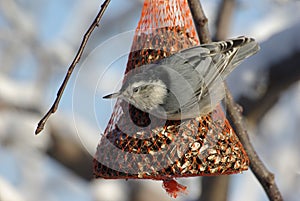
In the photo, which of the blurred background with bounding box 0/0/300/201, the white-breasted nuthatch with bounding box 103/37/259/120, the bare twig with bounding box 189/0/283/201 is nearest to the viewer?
the white-breasted nuthatch with bounding box 103/37/259/120

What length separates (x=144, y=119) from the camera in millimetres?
2848

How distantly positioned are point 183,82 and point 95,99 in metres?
0.59

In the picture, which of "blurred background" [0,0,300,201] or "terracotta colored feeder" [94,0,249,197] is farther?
"blurred background" [0,0,300,201]

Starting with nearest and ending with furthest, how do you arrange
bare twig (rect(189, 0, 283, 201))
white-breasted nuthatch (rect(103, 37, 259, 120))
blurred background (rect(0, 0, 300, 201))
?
white-breasted nuthatch (rect(103, 37, 259, 120)) < bare twig (rect(189, 0, 283, 201)) < blurred background (rect(0, 0, 300, 201))

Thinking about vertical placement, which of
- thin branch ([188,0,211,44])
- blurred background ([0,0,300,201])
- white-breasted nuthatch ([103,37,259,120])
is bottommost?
blurred background ([0,0,300,201])

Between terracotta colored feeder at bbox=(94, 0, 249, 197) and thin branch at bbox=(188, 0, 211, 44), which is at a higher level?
thin branch at bbox=(188, 0, 211, 44)

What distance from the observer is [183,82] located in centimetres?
272

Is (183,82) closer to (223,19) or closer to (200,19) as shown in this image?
(200,19)

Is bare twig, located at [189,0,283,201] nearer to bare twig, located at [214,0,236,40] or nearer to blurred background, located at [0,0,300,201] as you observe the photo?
blurred background, located at [0,0,300,201]

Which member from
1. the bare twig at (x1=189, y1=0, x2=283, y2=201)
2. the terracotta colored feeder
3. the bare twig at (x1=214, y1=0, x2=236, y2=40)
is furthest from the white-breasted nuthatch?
the bare twig at (x1=214, y1=0, x2=236, y2=40)

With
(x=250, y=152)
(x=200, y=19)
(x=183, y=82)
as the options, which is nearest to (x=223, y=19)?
(x=250, y=152)

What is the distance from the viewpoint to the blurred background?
14.4 ft

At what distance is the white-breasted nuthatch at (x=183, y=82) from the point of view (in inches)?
106

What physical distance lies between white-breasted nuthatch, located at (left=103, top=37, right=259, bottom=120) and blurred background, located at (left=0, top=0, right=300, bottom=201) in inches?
15.4
